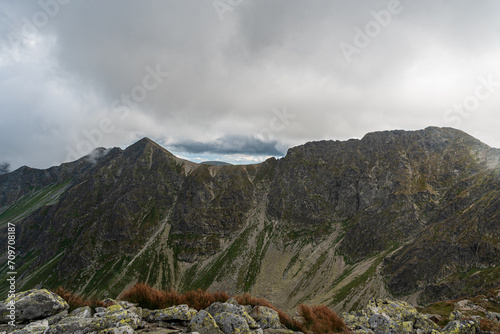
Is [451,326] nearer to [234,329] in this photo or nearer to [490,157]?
[234,329]

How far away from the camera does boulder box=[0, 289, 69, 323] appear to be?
14625 mm

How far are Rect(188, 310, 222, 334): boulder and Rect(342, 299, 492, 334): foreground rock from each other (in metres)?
10.7

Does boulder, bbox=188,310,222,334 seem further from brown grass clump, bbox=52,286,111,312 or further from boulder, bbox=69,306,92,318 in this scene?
brown grass clump, bbox=52,286,111,312

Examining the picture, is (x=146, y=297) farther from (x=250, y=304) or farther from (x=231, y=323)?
(x=231, y=323)

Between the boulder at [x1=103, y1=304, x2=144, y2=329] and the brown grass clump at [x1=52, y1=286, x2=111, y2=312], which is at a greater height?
the boulder at [x1=103, y1=304, x2=144, y2=329]

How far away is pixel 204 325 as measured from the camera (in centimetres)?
1280

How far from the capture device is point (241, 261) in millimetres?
191375

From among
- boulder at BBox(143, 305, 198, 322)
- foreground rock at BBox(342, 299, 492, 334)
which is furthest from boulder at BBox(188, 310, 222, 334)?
foreground rock at BBox(342, 299, 492, 334)

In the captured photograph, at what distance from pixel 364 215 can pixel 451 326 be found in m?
195

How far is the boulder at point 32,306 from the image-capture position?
1462cm

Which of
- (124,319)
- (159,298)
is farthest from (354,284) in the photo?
(124,319)

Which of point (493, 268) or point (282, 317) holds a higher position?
point (282, 317)

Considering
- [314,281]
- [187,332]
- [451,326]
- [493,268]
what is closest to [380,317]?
[451,326]

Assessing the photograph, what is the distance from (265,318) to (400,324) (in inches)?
441
